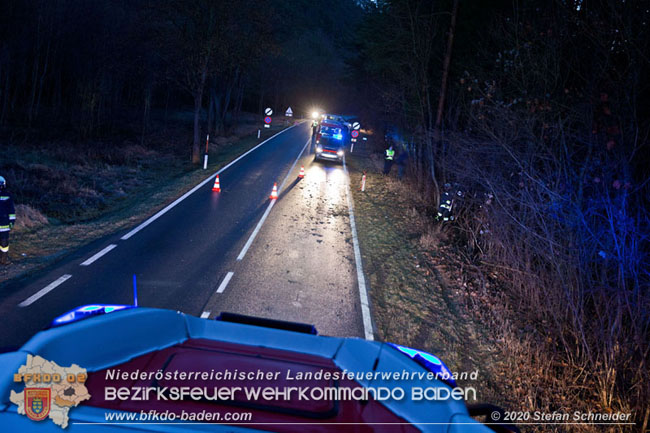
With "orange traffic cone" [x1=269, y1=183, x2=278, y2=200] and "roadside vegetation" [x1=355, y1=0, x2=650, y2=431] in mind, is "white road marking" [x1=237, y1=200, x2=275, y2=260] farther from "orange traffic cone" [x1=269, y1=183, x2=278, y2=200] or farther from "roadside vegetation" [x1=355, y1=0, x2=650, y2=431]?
"roadside vegetation" [x1=355, y1=0, x2=650, y2=431]

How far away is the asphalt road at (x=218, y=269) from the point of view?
6980 millimetres

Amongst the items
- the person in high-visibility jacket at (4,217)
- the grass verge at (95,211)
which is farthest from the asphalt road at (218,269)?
the person in high-visibility jacket at (4,217)

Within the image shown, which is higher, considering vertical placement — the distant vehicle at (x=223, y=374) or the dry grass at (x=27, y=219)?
the distant vehicle at (x=223, y=374)

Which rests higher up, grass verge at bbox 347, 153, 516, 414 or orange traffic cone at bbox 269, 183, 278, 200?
orange traffic cone at bbox 269, 183, 278, 200

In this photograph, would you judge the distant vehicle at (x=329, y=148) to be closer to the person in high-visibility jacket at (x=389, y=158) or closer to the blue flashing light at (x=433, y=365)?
the person in high-visibility jacket at (x=389, y=158)

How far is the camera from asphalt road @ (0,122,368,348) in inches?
275

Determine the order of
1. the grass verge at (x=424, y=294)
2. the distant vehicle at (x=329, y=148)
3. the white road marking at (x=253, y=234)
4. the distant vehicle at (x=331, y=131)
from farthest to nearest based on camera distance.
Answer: the distant vehicle at (x=331, y=131) → the distant vehicle at (x=329, y=148) → the white road marking at (x=253, y=234) → the grass verge at (x=424, y=294)

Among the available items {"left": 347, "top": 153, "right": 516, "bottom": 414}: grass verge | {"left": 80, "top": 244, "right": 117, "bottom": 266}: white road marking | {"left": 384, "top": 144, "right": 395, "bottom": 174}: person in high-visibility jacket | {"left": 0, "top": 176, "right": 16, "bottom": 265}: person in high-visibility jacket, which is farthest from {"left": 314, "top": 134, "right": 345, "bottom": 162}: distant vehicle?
{"left": 0, "top": 176, "right": 16, "bottom": 265}: person in high-visibility jacket

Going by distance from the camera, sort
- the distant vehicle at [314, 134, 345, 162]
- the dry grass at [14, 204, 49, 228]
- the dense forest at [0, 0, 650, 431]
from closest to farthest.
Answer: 1. the dense forest at [0, 0, 650, 431]
2. the dry grass at [14, 204, 49, 228]
3. the distant vehicle at [314, 134, 345, 162]

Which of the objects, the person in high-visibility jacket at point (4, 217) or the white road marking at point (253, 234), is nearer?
the person in high-visibility jacket at point (4, 217)

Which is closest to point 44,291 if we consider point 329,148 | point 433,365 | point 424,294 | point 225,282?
point 225,282

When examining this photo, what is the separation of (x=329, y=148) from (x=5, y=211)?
1919 centimetres

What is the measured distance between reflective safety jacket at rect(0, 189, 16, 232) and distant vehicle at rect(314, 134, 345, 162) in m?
19.0

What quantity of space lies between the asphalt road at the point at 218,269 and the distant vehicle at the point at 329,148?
424 inches
